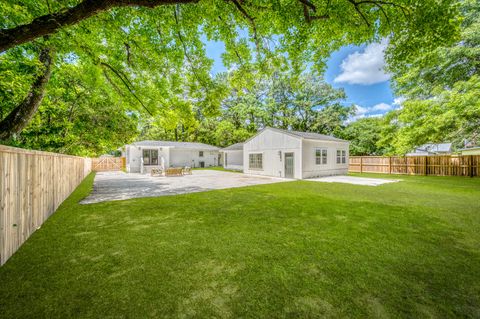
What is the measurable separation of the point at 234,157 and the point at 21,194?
22.9m

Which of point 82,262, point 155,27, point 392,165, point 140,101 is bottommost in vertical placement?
A: point 82,262

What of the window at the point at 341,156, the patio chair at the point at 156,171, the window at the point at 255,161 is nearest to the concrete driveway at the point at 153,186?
the patio chair at the point at 156,171

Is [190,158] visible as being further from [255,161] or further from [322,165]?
[322,165]

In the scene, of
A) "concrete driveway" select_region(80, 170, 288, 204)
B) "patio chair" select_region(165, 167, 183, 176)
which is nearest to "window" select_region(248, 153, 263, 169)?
"concrete driveway" select_region(80, 170, 288, 204)

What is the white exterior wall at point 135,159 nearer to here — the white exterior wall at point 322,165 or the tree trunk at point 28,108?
the tree trunk at point 28,108

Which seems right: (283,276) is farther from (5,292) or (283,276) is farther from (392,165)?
(392,165)

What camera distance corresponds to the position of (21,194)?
3432 mm

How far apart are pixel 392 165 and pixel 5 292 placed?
75.6ft

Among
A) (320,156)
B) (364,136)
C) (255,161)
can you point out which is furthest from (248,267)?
(364,136)

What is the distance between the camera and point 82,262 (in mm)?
3084

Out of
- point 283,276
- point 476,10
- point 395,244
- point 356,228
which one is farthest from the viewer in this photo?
point 476,10

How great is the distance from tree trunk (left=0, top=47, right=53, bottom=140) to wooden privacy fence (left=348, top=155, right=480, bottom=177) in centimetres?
2286

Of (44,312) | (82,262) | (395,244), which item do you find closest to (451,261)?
(395,244)

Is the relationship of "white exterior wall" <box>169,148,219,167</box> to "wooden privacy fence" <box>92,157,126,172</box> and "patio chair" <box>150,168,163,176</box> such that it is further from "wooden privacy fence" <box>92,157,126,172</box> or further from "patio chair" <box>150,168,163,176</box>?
"patio chair" <box>150,168,163,176</box>
